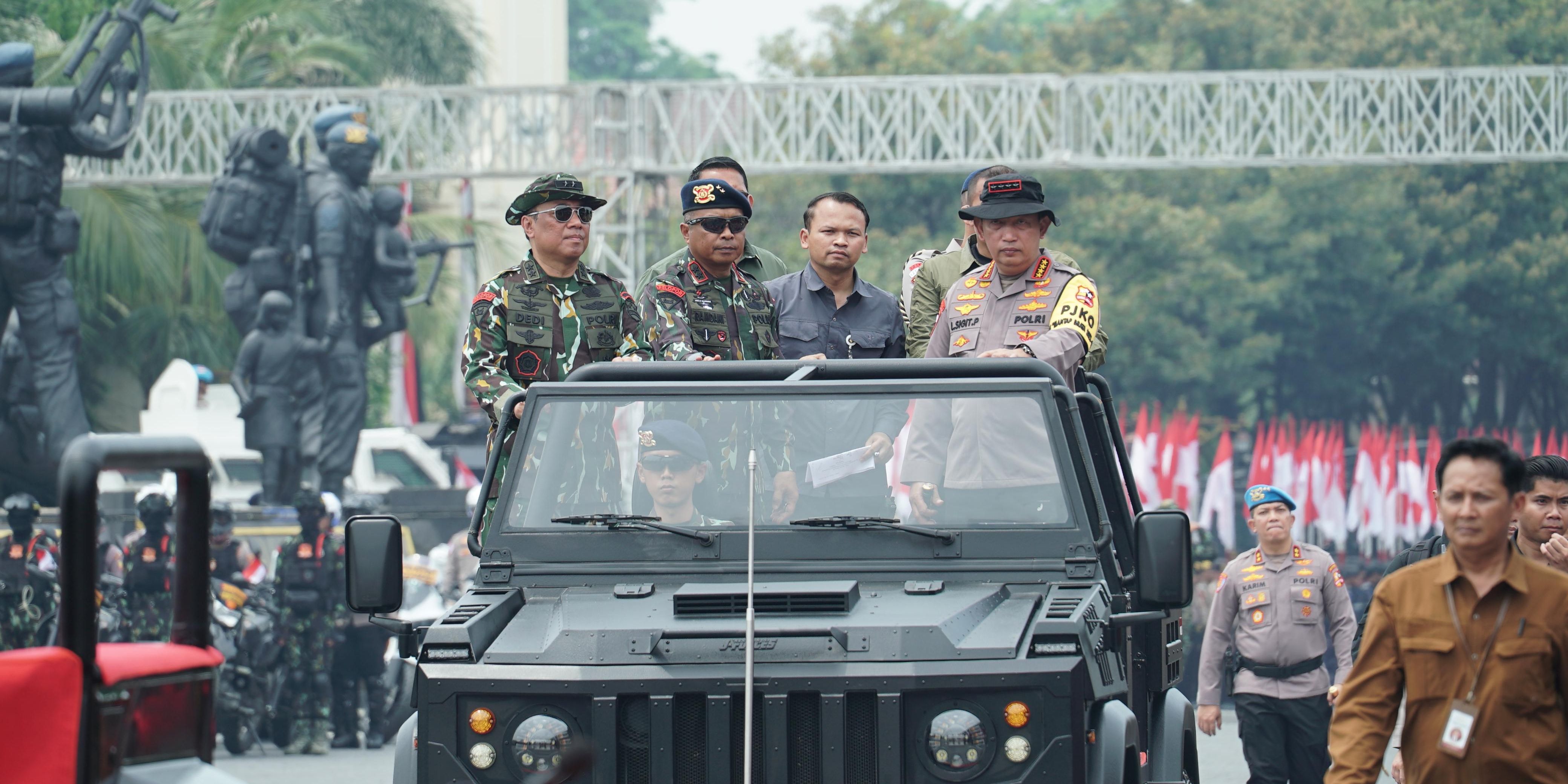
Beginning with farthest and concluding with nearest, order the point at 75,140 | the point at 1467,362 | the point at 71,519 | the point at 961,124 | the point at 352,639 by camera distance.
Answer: the point at 1467,362 < the point at 961,124 < the point at 75,140 < the point at 352,639 < the point at 71,519

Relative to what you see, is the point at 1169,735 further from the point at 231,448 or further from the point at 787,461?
the point at 231,448

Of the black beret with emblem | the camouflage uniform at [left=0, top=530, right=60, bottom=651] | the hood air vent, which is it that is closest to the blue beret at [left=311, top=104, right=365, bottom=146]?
the camouflage uniform at [left=0, top=530, right=60, bottom=651]

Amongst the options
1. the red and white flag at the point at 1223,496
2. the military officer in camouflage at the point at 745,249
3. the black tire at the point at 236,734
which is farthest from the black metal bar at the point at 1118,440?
the red and white flag at the point at 1223,496

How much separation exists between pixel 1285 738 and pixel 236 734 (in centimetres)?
851

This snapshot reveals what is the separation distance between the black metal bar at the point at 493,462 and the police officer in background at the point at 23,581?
880 cm

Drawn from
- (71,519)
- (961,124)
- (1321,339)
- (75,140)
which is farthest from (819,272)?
(1321,339)

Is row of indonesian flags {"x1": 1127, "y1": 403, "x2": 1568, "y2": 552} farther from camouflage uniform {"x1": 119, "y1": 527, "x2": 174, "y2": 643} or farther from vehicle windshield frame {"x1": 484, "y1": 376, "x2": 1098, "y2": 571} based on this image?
vehicle windshield frame {"x1": 484, "y1": 376, "x2": 1098, "y2": 571}

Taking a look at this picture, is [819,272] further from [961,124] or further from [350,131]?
[961,124]

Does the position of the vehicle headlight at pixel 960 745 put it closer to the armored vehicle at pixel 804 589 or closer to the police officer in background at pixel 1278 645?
the armored vehicle at pixel 804 589

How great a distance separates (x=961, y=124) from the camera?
24.8 m

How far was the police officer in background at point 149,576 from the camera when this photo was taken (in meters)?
15.6

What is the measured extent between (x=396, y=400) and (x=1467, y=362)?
21.8m

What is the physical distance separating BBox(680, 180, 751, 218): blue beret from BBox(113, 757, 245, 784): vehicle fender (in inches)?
147

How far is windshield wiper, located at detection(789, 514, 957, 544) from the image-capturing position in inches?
238
